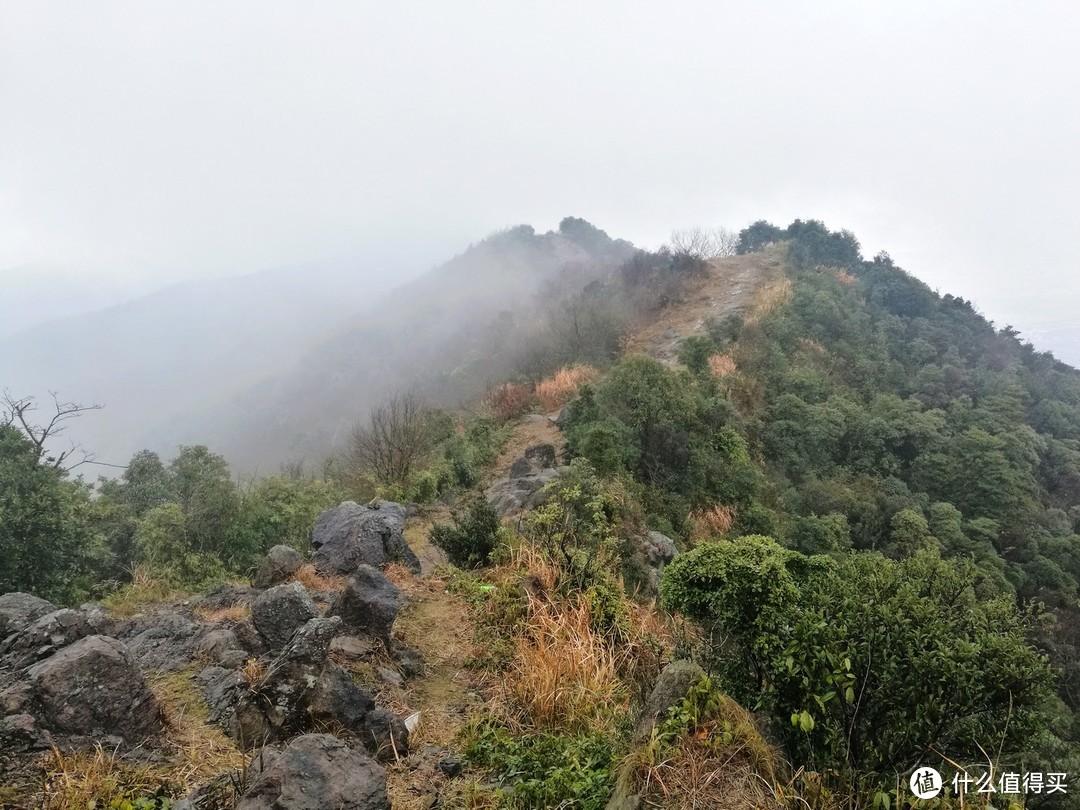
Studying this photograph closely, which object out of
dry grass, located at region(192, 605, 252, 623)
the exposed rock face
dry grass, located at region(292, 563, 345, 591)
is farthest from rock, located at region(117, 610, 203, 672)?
the exposed rock face

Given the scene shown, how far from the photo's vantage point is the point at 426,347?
43656 mm

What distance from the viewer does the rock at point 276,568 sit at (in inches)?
254

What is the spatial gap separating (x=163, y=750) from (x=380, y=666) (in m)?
1.62

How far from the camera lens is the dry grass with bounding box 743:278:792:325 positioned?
2397 cm

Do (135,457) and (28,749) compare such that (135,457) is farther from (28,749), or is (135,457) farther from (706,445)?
(706,445)

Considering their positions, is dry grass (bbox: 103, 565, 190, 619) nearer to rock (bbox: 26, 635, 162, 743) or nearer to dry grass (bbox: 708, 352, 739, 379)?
rock (bbox: 26, 635, 162, 743)

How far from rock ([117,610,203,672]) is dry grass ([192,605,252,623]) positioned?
200 mm

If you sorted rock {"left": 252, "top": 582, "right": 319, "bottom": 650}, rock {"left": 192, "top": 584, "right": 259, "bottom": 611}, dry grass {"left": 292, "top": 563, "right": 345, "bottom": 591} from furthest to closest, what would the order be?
1. dry grass {"left": 292, "top": 563, "right": 345, "bottom": 591}
2. rock {"left": 192, "top": 584, "right": 259, "bottom": 611}
3. rock {"left": 252, "top": 582, "right": 319, "bottom": 650}

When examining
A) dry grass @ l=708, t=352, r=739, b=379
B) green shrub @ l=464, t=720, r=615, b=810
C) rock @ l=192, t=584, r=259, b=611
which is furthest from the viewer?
dry grass @ l=708, t=352, r=739, b=379

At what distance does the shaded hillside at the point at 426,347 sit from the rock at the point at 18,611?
2151 centimetres

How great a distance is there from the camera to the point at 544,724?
3.92 meters

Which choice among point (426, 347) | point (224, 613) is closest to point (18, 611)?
point (224, 613)

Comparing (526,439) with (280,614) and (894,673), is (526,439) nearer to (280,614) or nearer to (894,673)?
(280,614)

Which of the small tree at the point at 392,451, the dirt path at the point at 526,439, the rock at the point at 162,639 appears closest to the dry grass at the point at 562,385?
the dirt path at the point at 526,439
